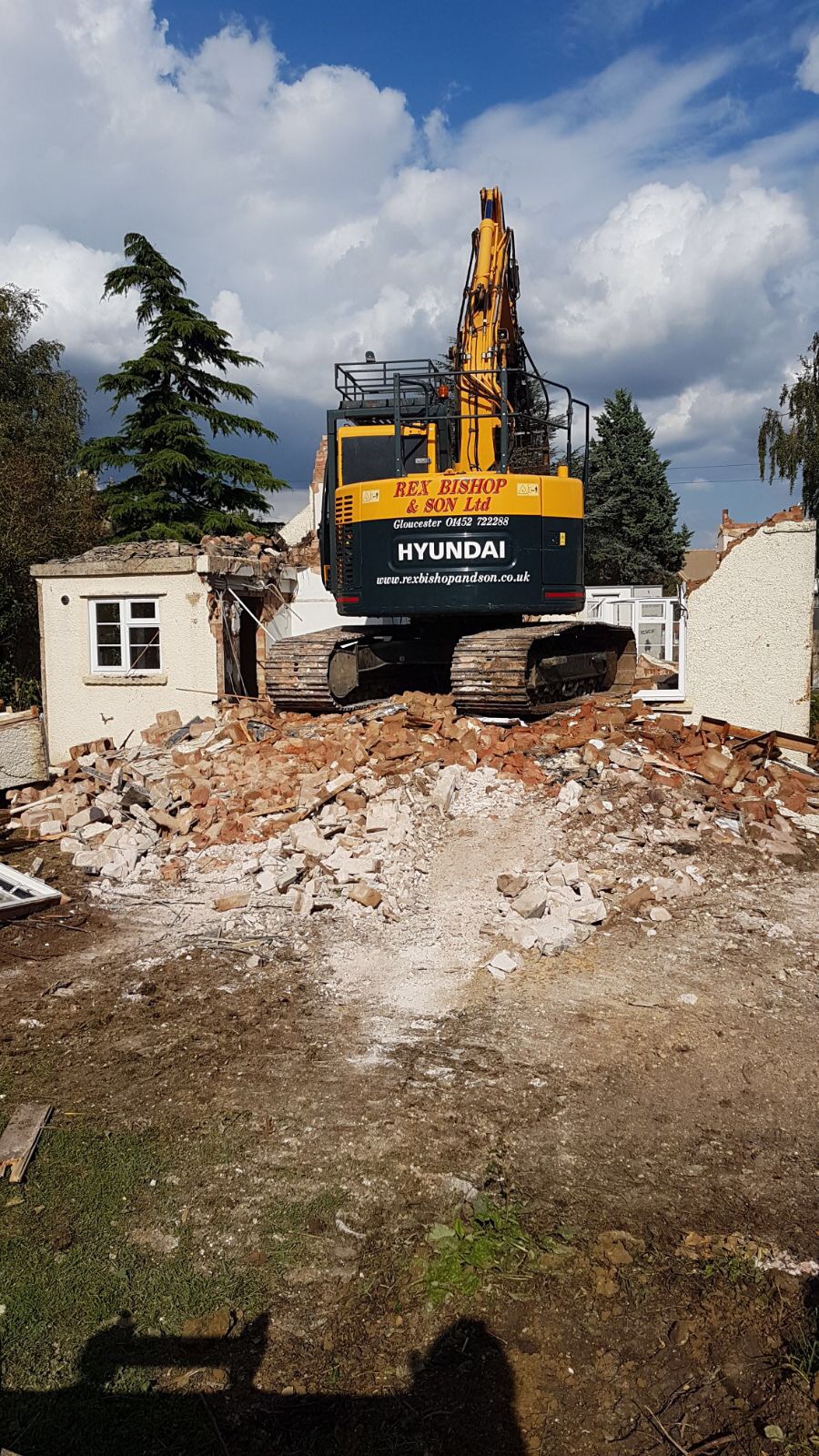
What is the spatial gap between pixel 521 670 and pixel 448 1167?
5822 mm

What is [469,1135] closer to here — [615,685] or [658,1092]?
[658,1092]

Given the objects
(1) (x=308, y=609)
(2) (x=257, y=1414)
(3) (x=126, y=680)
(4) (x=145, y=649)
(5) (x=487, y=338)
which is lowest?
(2) (x=257, y=1414)

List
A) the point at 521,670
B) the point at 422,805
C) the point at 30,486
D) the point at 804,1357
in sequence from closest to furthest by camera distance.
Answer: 1. the point at 804,1357
2. the point at 422,805
3. the point at 521,670
4. the point at 30,486

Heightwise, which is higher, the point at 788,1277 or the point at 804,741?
the point at 804,741

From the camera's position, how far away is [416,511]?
952 cm

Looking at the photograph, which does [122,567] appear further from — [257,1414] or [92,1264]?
[257,1414]

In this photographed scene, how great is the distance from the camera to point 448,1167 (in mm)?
3691

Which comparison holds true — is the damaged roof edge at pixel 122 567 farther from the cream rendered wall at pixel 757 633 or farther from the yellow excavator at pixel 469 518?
the cream rendered wall at pixel 757 633

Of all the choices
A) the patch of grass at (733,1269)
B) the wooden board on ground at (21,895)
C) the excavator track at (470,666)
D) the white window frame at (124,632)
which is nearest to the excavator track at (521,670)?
the excavator track at (470,666)

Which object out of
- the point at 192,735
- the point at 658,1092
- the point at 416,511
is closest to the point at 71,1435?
the point at 658,1092

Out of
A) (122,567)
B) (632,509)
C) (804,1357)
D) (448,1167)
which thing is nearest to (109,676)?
(122,567)

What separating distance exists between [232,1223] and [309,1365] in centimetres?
73

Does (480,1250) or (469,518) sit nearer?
(480,1250)

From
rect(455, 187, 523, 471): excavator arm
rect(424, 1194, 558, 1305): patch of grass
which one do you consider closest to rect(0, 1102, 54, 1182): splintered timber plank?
rect(424, 1194, 558, 1305): patch of grass
